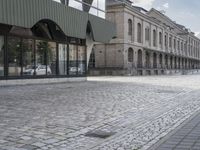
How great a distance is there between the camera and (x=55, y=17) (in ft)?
82.2

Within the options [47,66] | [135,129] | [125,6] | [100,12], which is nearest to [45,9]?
[47,66]

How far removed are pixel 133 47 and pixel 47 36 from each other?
34.7 meters

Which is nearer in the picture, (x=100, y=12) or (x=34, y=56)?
(x=34, y=56)

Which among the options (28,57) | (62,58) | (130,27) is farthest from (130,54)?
(28,57)

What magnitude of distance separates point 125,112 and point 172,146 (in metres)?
4.87

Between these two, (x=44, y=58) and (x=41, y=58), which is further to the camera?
(x=44, y=58)

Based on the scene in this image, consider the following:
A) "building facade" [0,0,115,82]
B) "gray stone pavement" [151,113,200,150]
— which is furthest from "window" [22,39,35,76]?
"gray stone pavement" [151,113,200,150]

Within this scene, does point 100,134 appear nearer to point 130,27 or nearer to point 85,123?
point 85,123

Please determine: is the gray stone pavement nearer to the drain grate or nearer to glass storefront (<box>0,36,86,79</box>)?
the drain grate

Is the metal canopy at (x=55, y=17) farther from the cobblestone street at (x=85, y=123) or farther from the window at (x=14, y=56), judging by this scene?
the cobblestone street at (x=85, y=123)

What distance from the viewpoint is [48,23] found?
87.4 ft

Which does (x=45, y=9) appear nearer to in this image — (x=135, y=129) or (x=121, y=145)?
(x=135, y=129)

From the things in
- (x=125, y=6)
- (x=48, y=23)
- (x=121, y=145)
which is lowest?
(x=121, y=145)

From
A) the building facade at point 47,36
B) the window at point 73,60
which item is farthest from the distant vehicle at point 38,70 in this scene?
the window at point 73,60
